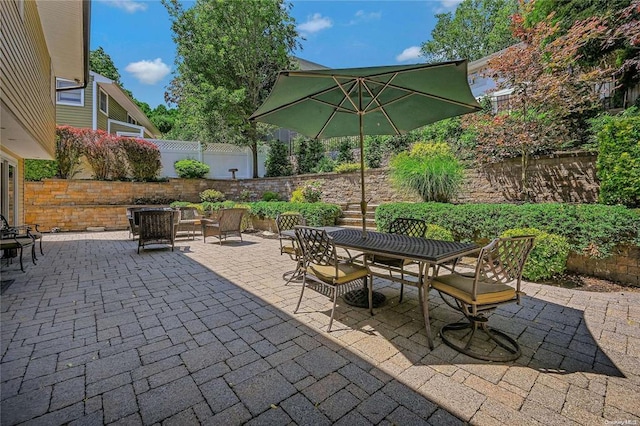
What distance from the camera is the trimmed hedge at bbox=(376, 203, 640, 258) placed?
366cm

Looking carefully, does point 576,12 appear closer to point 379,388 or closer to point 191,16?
point 379,388

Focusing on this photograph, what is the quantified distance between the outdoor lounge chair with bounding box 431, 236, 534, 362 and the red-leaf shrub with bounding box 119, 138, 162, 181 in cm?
1307

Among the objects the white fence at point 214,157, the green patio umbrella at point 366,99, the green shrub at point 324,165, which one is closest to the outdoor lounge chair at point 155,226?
the green patio umbrella at point 366,99

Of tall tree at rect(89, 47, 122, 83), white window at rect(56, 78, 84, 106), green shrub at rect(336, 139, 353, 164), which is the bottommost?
green shrub at rect(336, 139, 353, 164)

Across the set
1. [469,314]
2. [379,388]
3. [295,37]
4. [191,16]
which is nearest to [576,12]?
[469,314]

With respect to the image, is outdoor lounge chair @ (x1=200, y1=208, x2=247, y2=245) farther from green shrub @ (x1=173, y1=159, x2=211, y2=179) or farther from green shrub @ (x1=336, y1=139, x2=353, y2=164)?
green shrub @ (x1=173, y1=159, x2=211, y2=179)

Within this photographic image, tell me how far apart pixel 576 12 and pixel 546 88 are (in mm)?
3359

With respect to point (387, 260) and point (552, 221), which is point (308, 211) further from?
point (552, 221)

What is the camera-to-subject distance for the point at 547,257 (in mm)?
3912

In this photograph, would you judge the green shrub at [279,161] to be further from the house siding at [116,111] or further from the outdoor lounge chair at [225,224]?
the house siding at [116,111]

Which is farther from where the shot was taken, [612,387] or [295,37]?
[295,37]

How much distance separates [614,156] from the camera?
4352mm

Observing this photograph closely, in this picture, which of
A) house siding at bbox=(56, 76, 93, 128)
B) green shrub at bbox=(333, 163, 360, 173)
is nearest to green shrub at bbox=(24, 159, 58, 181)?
house siding at bbox=(56, 76, 93, 128)

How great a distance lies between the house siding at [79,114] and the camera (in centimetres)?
1335
